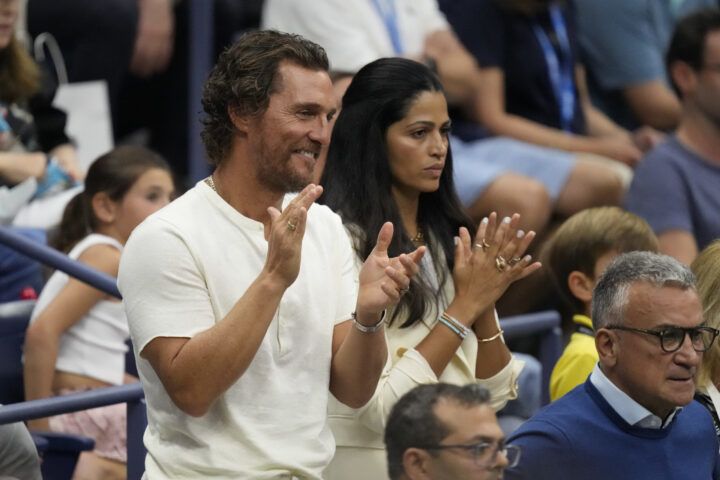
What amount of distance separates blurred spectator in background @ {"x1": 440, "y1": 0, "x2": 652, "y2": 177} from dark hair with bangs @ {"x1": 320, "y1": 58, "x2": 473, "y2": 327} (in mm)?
2603

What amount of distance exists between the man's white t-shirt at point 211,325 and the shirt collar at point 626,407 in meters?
0.71

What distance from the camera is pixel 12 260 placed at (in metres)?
5.23

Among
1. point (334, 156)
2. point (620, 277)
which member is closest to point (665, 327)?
point (620, 277)

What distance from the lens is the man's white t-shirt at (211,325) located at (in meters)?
3.26

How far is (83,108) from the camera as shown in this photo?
634 centimetres

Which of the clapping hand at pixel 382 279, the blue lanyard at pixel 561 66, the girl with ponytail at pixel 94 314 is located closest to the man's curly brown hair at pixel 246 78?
the clapping hand at pixel 382 279

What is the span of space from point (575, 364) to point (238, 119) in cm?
143

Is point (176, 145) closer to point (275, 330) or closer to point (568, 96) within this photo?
point (568, 96)

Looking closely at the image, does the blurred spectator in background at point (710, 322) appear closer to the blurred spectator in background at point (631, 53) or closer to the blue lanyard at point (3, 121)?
the blue lanyard at point (3, 121)

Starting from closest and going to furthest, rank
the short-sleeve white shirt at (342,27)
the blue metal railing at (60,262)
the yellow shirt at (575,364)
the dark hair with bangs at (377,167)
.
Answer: the dark hair with bangs at (377,167)
the yellow shirt at (575,364)
the blue metal railing at (60,262)
the short-sleeve white shirt at (342,27)

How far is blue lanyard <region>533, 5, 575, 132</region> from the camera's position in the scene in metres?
6.77

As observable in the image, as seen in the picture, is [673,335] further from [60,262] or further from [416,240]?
[60,262]

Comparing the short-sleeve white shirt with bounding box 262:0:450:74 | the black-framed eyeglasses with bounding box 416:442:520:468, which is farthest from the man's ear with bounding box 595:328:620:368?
the short-sleeve white shirt with bounding box 262:0:450:74

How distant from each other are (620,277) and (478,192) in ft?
8.23
